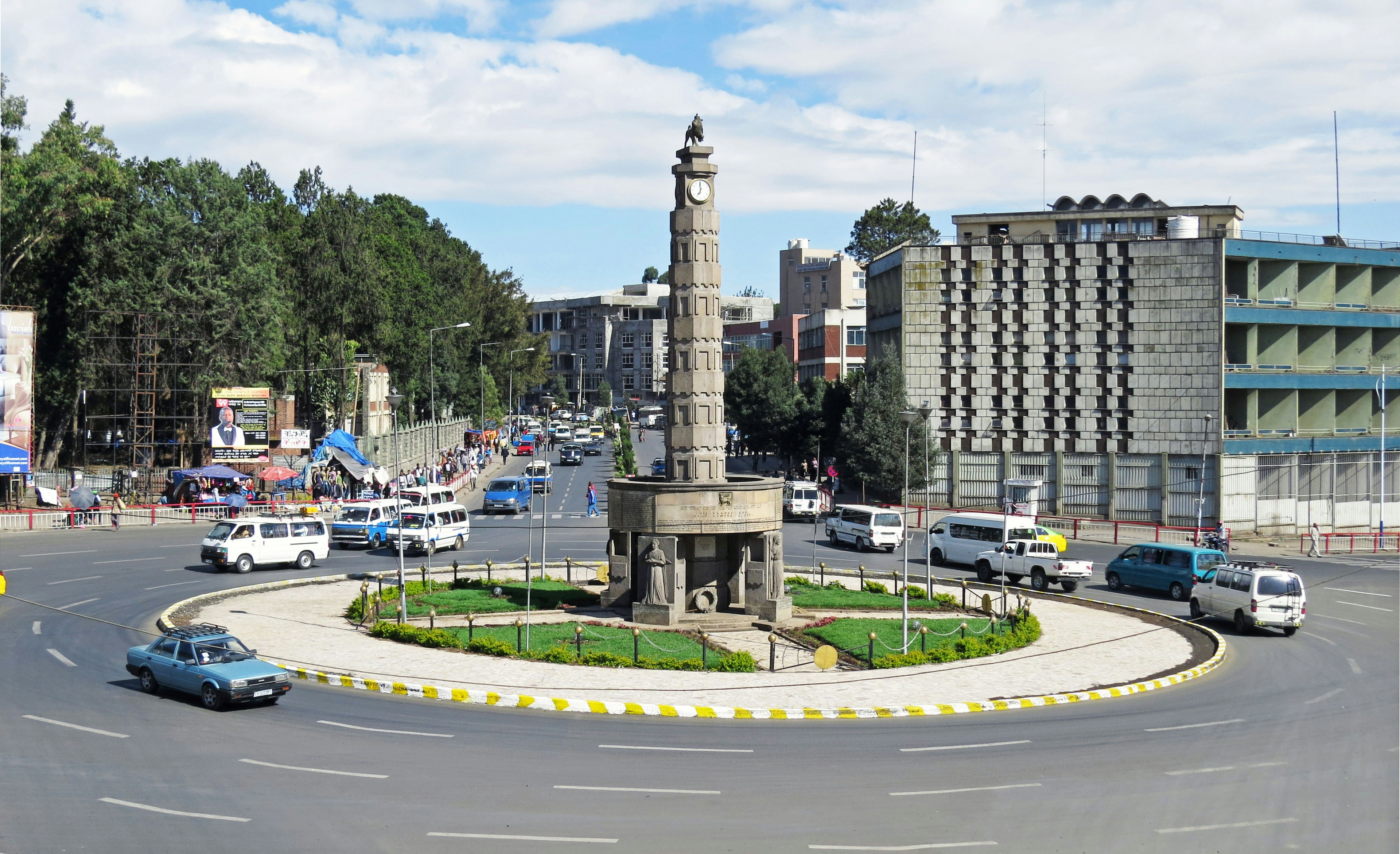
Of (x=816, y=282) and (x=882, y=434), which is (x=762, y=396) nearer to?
(x=882, y=434)

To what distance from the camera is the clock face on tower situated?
3353 centimetres

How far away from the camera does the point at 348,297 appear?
84.2 meters

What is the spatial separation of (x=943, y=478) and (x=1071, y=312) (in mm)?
11629

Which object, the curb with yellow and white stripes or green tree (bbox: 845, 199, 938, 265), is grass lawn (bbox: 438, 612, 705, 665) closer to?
the curb with yellow and white stripes

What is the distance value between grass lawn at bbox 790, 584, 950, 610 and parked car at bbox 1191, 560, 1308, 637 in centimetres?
808

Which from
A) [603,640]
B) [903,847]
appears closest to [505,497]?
[603,640]

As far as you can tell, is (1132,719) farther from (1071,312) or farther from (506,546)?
(1071,312)

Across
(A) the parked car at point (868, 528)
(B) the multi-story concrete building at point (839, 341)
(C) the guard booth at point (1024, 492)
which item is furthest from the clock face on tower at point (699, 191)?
(B) the multi-story concrete building at point (839, 341)

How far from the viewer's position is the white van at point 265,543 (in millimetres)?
40750

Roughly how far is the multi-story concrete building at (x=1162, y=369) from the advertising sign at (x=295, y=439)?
33472mm

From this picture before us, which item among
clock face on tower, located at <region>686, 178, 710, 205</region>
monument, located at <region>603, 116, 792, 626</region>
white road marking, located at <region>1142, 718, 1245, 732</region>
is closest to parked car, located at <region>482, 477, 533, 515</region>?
monument, located at <region>603, 116, 792, 626</region>

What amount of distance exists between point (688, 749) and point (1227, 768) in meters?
8.84

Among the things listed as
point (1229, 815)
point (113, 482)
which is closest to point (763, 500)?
point (1229, 815)

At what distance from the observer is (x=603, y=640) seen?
29703 mm
